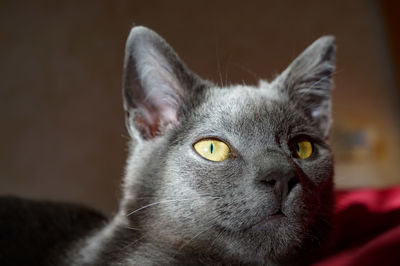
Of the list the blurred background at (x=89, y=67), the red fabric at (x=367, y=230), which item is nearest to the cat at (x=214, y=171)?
the red fabric at (x=367, y=230)

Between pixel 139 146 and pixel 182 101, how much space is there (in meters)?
0.19

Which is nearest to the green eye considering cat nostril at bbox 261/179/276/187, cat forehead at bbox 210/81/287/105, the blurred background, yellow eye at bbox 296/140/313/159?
yellow eye at bbox 296/140/313/159

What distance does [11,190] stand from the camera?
8.46 feet

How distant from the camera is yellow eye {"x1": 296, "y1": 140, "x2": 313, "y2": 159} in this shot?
1152mm

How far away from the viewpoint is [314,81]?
1.36 meters

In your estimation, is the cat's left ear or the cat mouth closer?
the cat mouth

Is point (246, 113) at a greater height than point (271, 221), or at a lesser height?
greater

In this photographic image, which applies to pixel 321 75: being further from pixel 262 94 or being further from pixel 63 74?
pixel 63 74

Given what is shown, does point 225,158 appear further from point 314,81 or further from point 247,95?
point 314,81

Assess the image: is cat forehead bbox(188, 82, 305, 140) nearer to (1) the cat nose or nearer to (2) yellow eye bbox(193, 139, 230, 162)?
(2) yellow eye bbox(193, 139, 230, 162)

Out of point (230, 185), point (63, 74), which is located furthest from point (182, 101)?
point (63, 74)

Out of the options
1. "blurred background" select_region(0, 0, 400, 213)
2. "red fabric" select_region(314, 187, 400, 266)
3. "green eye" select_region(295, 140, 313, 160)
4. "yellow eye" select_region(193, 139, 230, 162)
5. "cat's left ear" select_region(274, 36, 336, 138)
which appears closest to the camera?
"red fabric" select_region(314, 187, 400, 266)

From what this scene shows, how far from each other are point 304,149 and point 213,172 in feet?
1.01

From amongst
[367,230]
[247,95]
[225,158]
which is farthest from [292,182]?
[367,230]
